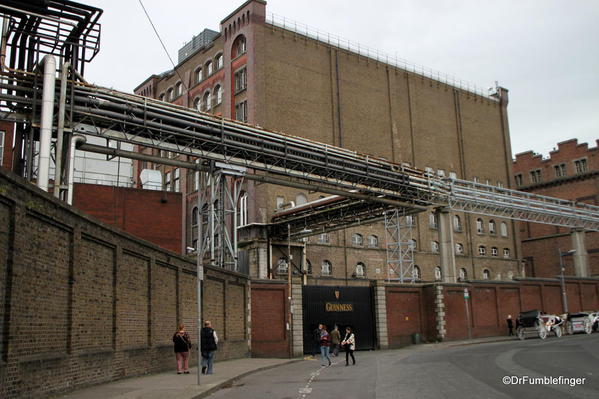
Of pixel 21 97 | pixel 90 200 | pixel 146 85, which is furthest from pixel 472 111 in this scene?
pixel 21 97

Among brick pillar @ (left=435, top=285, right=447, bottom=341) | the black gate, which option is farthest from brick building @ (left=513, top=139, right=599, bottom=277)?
the black gate

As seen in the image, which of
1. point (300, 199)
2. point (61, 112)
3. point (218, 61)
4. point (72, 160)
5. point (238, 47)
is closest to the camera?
point (61, 112)

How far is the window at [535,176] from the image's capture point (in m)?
74.2

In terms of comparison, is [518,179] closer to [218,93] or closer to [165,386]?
[218,93]

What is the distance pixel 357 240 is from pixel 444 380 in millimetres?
38108

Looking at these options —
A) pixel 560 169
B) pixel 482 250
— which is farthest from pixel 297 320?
pixel 560 169

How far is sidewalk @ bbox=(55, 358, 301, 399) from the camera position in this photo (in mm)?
13477

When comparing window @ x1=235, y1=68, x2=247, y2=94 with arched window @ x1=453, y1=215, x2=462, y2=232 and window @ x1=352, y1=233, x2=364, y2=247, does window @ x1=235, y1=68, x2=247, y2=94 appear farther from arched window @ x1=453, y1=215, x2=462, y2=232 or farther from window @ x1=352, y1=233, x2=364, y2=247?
arched window @ x1=453, y1=215, x2=462, y2=232

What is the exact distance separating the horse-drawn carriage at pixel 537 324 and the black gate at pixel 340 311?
9.52m

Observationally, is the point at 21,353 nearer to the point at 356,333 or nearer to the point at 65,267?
the point at 65,267

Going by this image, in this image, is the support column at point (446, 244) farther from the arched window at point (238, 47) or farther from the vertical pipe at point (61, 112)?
the vertical pipe at point (61, 112)

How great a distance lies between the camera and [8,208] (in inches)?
449

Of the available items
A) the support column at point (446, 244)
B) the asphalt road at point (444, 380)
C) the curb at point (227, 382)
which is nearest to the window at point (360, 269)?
the support column at point (446, 244)

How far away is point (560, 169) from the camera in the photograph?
71.4 m
